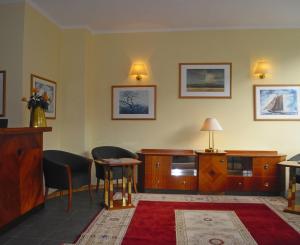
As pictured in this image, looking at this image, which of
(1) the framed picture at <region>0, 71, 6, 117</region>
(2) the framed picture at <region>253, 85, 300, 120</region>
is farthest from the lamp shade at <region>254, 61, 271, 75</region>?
(1) the framed picture at <region>0, 71, 6, 117</region>

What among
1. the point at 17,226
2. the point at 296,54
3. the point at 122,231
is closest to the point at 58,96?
the point at 17,226

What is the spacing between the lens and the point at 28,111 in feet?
13.9

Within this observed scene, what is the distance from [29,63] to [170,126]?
2669 millimetres

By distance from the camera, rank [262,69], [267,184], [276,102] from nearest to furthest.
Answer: [267,184]
[262,69]
[276,102]

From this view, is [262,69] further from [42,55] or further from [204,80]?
[42,55]

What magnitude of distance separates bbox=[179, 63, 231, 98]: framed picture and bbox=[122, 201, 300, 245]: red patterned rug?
2.06m

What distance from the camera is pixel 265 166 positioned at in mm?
4773

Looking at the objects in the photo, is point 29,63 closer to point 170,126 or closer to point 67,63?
point 67,63

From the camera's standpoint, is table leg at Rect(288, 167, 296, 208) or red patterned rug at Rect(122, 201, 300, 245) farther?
table leg at Rect(288, 167, 296, 208)

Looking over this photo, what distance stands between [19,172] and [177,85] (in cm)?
317

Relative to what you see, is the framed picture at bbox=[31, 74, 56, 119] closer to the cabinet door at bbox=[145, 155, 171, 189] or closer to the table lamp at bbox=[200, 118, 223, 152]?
the cabinet door at bbox=[145, 155, 171, 189]

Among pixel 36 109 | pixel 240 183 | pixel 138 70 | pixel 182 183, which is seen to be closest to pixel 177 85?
pixel 138 70

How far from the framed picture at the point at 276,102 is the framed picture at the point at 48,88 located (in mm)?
3652

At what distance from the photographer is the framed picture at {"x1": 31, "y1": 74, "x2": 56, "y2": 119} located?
440 cm
